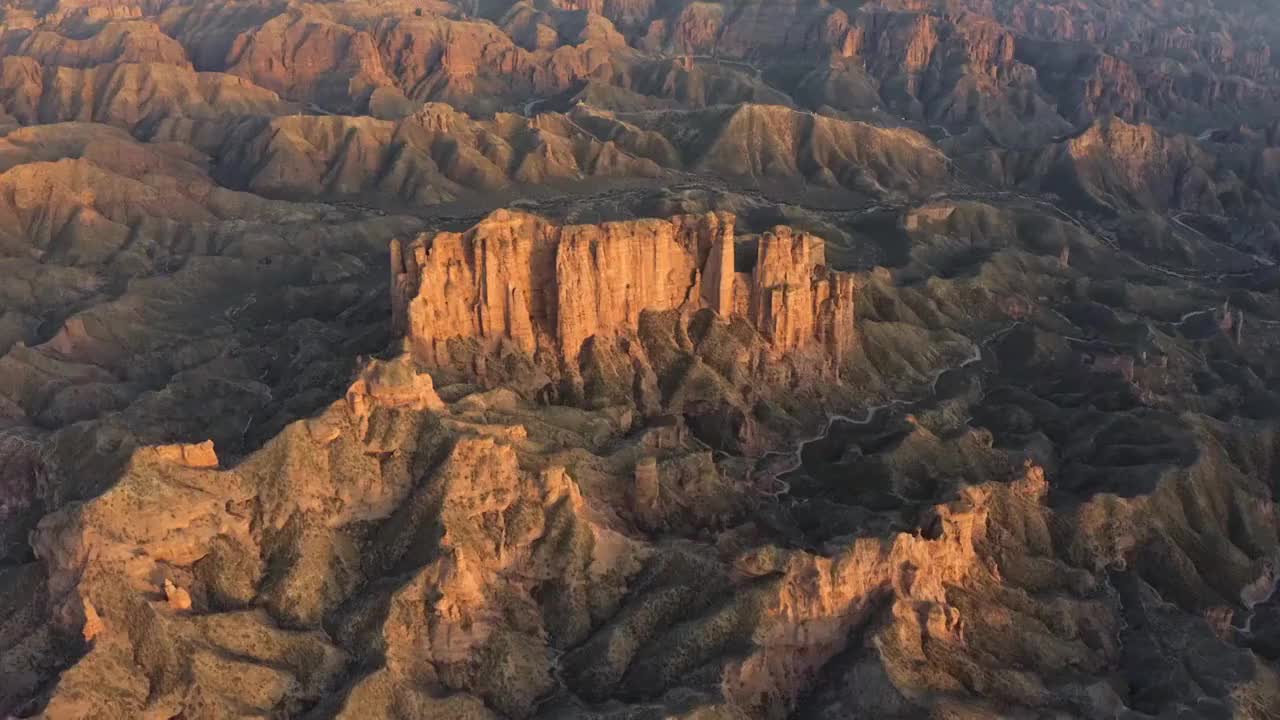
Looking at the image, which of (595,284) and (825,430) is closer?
(595,284)

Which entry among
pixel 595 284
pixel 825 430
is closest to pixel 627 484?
pixel 595 284

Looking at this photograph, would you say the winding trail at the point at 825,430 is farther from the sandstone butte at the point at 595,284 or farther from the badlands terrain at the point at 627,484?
the sandstone butte at the point at 595,284

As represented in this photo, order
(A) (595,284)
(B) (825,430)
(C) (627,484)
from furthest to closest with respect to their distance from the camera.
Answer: (B) (825,430) → (A) (595,284) → (C) (627,484)

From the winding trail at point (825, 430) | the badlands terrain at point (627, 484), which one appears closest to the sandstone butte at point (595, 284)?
the badlands terrain at point (627, 484)

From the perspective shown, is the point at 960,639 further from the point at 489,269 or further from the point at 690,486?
the point at 489,269

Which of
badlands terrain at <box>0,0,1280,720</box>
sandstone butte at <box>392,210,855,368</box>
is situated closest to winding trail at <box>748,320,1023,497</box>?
badlands terrain at <box>0,0,1280,720</box>

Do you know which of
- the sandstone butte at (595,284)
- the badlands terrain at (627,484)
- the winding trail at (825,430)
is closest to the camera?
the badlands terrain at (627,484)

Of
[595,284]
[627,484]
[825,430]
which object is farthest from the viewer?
[825,430]

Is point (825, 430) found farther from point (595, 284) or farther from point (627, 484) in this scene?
point (627, 484)
